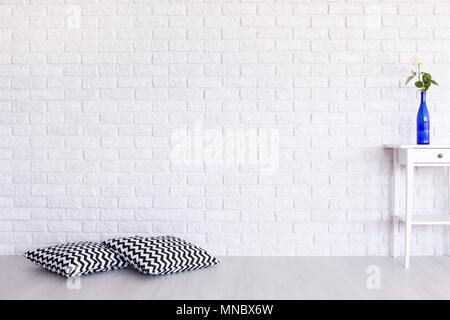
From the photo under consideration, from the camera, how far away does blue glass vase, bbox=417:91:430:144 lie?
9.22ft

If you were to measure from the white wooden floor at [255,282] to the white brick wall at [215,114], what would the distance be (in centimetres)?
25

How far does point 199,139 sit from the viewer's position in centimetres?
305

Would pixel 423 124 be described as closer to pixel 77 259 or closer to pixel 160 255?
pixel 160 255

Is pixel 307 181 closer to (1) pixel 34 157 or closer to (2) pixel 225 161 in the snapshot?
(2) pixel 225 161

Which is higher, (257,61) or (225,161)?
(257,61)

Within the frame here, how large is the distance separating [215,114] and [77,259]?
1.26 m

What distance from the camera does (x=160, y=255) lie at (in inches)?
102

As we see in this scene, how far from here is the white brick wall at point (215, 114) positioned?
9.91 ft

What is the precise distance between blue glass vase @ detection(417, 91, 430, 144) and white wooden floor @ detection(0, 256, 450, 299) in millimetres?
786

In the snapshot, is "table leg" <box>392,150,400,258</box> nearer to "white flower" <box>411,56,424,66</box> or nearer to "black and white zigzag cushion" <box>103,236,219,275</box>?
"white flower" <box>411,56,424,66</box>

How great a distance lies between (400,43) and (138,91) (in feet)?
5.84
